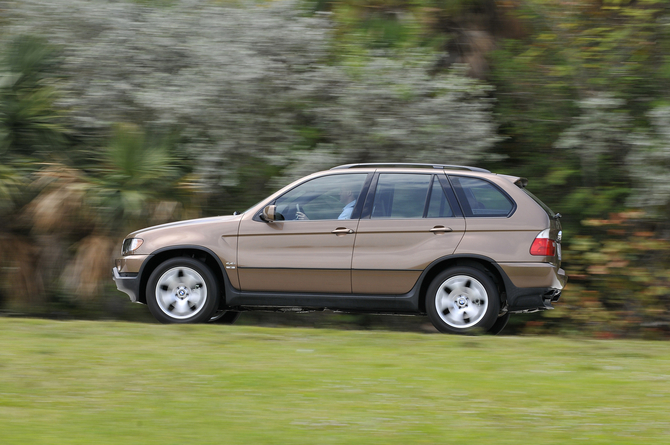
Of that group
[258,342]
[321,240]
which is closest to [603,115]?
[321,240]

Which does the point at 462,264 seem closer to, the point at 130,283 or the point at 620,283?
the point at 130,283

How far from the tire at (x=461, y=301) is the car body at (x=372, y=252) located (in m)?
0.01

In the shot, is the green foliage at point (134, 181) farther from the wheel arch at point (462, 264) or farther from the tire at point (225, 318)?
the wheel arch at point (462, 264)

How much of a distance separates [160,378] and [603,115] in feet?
25.5

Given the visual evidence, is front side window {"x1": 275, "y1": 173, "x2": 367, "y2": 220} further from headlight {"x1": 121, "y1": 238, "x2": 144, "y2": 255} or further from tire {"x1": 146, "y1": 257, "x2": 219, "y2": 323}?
headlight {"x1": 121, "y1": 238, "x2": 144, "y2": 255}

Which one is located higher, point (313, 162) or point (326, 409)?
point (313, 162)

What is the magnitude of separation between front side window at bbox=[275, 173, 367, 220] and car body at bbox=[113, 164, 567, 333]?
0.01 m

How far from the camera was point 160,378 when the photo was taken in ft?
19.4

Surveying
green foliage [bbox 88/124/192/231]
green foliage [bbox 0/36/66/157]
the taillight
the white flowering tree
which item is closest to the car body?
the taillight

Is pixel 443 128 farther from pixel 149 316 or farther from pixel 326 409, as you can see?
pixel 326 409

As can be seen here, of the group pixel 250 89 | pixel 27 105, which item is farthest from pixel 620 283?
pixel 27 105

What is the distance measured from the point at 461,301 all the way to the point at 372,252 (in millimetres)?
1021

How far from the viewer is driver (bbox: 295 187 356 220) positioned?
8.44 meters

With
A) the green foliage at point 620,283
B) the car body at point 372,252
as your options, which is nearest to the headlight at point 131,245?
the car body at point 372,252
